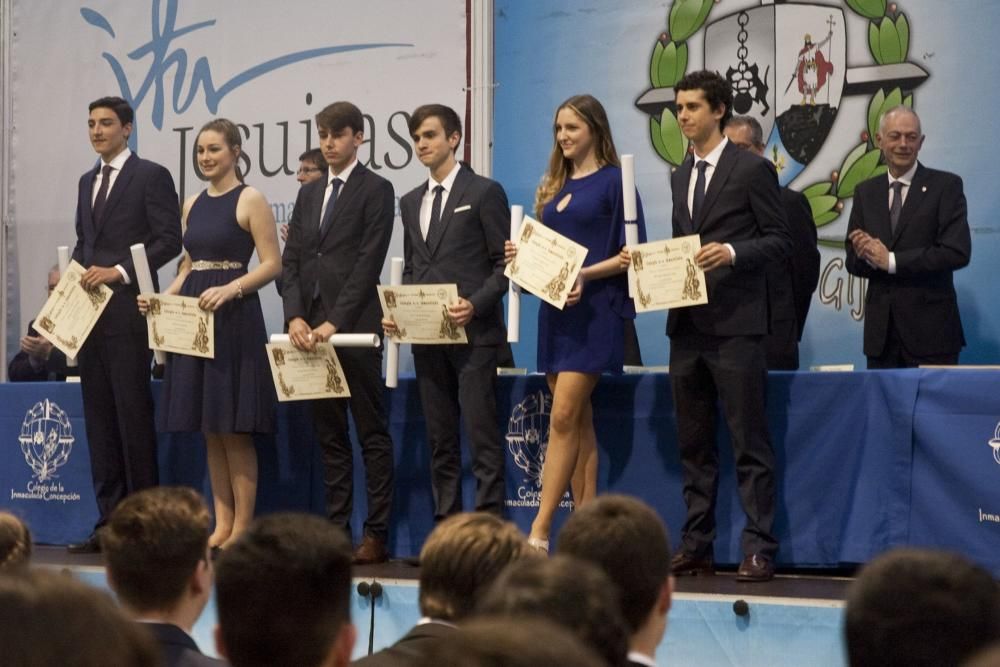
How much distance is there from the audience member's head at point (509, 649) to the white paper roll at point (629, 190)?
12.5 ft

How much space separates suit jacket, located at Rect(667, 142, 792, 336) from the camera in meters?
4.70

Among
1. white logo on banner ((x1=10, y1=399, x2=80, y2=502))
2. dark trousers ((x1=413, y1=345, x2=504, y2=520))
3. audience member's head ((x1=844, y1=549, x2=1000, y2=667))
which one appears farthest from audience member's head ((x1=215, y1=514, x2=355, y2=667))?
white logo on banner ((x1=10, y1=399, x2=80, y2=502))

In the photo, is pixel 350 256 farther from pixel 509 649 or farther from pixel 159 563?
pixel 509 649

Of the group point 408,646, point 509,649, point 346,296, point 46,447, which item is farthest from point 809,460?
point 509,649

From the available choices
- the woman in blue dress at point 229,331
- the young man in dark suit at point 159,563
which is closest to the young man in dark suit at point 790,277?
the woman in blue dress at point 229,331

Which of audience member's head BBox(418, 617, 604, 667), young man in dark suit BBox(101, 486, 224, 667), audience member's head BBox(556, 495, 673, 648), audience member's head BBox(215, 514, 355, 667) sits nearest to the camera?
audience member's head BBox(418, 617, 604, 667)

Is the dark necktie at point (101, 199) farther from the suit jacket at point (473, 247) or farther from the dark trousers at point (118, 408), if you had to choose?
the suit jacket at point (473, 247)

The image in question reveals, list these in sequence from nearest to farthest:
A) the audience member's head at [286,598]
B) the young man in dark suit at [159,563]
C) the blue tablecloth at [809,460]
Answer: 1. the audience member's head at [286,598]
2. the young man in dark suit at [159,563]
3. the blue tablecloth at [809,460]

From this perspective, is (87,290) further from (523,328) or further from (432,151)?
(523,328)

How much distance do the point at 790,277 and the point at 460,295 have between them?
153 cm

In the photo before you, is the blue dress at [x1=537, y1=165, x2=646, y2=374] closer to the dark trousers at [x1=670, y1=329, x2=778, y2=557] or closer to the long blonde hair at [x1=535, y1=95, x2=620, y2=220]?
the long blonde hair at [x1=535, y1=95, x2=620, y2=220]

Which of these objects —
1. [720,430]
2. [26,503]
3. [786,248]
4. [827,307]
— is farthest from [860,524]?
[26,503]

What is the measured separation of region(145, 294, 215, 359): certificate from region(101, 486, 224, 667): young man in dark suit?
324cm

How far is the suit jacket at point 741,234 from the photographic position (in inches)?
185
